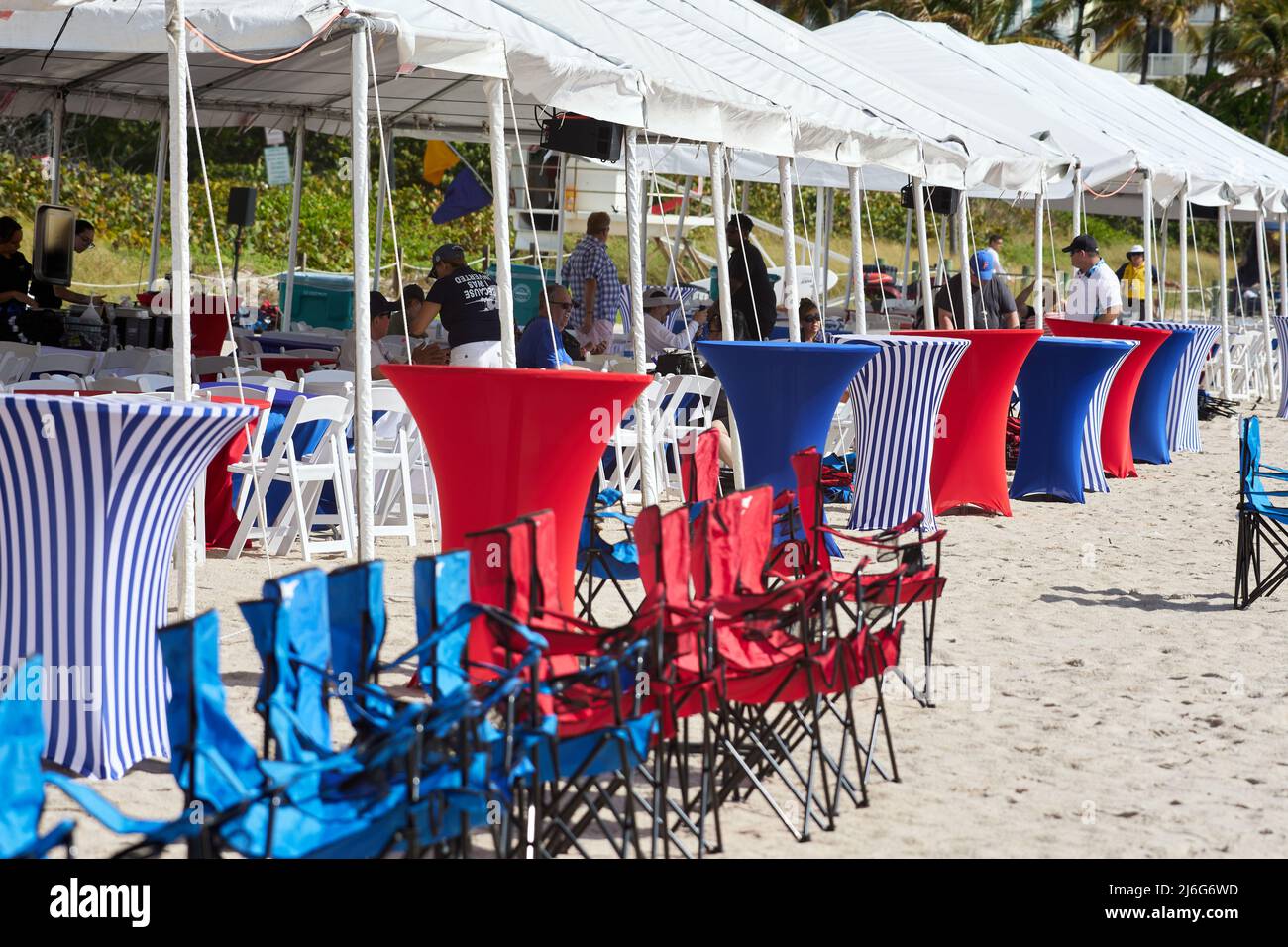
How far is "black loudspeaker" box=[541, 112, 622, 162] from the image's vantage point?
955 centimetres

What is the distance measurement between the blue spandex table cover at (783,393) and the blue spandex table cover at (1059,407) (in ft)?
13.3

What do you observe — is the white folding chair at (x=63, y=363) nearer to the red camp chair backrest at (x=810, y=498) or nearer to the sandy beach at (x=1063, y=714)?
the sandy beach at (x=1063, y=714)

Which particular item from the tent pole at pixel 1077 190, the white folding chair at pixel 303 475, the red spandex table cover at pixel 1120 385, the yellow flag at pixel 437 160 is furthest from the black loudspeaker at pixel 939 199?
the white folding chair at pixel 303 475

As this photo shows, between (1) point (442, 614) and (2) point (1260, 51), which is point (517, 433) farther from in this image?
(2) point (1260, 51)

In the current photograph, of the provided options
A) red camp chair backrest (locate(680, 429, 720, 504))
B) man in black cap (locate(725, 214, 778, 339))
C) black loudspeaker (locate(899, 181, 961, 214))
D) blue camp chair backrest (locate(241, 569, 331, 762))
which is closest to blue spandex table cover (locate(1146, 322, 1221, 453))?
black loudspeaker (locate(899, 181, 961, 214))

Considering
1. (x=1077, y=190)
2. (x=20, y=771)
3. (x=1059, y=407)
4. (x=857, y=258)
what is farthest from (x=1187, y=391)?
(x=20, y=771)

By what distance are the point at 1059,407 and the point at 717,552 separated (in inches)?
310

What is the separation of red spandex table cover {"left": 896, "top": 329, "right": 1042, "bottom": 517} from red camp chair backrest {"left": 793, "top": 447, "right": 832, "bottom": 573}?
190 inches

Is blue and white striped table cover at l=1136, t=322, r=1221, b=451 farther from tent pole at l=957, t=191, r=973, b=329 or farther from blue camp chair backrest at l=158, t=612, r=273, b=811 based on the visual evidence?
blue camp chair backrest at l=158, t=612, r=273, b=811

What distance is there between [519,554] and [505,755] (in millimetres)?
904

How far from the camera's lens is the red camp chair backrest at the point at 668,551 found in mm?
4762
